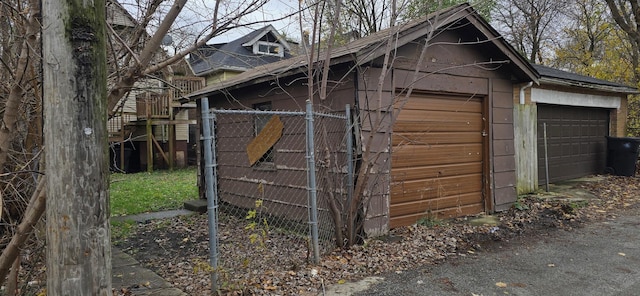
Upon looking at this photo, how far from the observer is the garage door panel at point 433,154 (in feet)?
20.5

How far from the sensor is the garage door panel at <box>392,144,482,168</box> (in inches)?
246

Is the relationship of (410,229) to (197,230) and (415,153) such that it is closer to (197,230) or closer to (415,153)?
(415,153)

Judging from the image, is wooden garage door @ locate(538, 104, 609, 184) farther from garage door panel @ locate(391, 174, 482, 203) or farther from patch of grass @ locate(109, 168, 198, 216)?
patch of grass @ locate(109, 168, 198, 216)

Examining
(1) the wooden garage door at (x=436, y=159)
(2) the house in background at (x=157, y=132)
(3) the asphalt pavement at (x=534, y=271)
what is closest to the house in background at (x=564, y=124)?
(1) the wooden garage door at (x=436, y=159)

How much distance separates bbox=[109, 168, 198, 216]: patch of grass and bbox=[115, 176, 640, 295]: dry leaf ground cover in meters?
1.66

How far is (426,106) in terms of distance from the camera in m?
6.52

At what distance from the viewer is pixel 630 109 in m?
14.1

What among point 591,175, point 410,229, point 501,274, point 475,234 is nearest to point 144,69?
point 501,274

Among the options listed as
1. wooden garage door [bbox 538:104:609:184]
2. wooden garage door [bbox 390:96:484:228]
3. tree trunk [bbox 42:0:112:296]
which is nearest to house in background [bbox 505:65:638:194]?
wooden garage door [bbox 538:104:609:184]

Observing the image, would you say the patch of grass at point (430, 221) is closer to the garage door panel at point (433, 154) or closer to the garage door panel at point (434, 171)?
the garage door panel at point (434, 171)

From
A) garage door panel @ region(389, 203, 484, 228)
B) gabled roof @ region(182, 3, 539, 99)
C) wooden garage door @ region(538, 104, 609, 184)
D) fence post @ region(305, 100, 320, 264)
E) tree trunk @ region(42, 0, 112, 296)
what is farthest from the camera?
wooden garage door @ region(538, 104, 609, 184)

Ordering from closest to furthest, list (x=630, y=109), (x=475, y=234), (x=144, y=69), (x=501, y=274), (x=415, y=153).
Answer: (x=144, y=69) < (x=501, y=274) < (x=475, y=234) < (x=415, y=153) < (x=630, y=109)

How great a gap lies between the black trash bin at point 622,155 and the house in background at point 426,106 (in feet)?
17.7

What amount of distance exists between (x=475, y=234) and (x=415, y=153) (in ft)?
4.83
